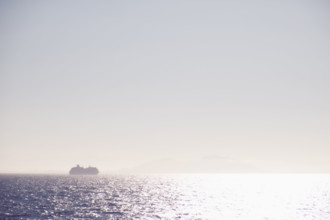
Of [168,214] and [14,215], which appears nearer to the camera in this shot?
[14,215]

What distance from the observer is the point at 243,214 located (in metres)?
68.1

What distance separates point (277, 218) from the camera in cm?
6316

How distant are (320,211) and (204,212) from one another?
1235 inches

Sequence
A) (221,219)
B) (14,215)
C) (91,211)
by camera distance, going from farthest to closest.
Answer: (91,211) → (221,219) → (14,215)

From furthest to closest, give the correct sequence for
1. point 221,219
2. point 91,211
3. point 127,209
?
point 127,209 → point 91,211 → point 221,219

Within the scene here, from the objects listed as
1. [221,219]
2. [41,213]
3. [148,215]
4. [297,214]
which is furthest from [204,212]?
[41,213]

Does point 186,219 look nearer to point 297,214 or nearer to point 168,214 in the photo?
point 168,214

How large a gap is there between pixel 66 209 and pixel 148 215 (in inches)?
780

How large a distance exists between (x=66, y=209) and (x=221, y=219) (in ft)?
116

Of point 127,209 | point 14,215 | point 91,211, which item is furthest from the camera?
point 127,209

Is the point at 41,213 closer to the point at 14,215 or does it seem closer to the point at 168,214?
the point at 14,215

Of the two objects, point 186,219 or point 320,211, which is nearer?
point 186,219

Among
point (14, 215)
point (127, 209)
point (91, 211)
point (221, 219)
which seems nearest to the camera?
point (14, 215)

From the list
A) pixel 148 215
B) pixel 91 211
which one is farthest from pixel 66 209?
pixel 148 215
